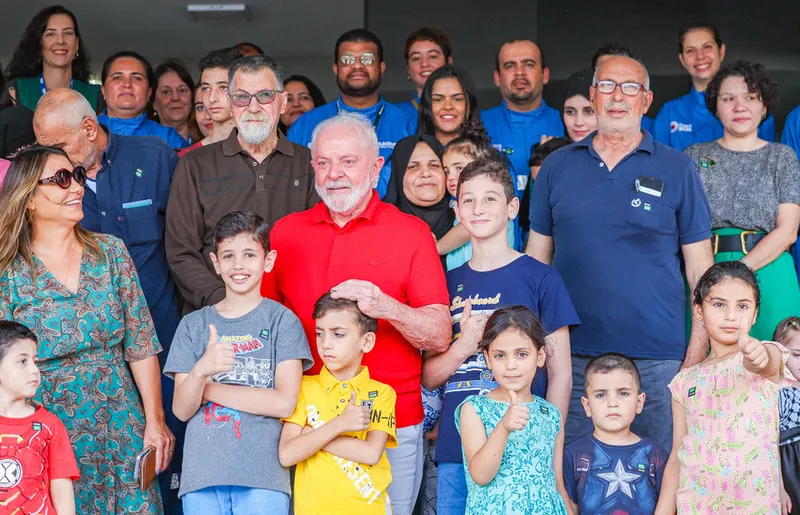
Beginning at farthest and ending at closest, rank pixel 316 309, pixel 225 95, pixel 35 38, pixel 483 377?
pixel 35 38, pixel 225 95, pixel 483 377, pixel 316 309

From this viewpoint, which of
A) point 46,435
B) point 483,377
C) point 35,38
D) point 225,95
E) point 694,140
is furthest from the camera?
point 35,38

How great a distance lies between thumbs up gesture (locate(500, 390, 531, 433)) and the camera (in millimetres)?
3305

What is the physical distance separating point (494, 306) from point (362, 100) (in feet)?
8.72

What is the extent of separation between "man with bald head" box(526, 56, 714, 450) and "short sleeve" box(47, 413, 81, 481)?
1.98m

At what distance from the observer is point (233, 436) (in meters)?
3.45

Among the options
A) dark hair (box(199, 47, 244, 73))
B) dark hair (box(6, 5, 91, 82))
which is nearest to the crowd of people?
dark hair (box(199, 47, 244, 73))

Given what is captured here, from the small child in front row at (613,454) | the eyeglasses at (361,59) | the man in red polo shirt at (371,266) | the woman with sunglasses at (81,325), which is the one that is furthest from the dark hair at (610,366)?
the eyeglasses at (361,59)

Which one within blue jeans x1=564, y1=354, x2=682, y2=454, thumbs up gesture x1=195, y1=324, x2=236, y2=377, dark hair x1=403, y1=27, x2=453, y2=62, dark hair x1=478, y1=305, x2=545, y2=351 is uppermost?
dark hair x1=403, y1=27, x2=453, y2=62

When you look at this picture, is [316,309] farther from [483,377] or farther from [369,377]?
[483,377]

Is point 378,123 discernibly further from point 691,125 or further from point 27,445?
point 27,445

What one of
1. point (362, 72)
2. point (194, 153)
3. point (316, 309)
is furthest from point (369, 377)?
point (362, 72)

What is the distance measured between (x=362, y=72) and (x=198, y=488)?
336cm

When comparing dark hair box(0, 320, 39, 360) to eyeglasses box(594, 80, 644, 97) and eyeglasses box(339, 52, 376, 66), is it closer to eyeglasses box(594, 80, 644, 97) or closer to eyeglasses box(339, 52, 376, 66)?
eyeglasses box(594, 80, 644, 97)

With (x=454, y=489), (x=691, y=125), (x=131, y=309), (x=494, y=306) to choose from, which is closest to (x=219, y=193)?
(x=131, y=309)
